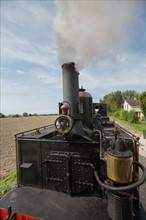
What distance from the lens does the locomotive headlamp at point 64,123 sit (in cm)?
324

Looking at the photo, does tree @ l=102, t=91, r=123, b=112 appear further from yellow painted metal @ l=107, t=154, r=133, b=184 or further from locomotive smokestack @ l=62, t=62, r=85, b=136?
yellow painted metal @ l=107, t=154, r=133, b=184

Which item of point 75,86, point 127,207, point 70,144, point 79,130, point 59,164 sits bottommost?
point 127,207

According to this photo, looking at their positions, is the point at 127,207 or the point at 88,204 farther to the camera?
the point at 88,204

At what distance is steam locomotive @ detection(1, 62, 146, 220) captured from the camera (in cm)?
266

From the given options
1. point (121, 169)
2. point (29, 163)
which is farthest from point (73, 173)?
point (121, 169)

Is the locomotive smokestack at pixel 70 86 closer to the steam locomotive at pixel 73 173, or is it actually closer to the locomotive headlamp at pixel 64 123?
the steam locomotive at pixel 73 173

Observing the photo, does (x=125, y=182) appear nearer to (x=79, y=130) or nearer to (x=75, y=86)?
(x=79, y=130)

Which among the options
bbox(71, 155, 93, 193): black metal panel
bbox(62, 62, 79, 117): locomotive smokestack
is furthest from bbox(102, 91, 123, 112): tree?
bbox(71, 155, 93, 193): black metal panel

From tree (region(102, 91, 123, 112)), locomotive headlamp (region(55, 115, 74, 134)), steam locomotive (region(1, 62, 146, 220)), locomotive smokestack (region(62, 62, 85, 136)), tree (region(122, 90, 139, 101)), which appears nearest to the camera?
steam locomotive (region(1, 62, 146, 220))

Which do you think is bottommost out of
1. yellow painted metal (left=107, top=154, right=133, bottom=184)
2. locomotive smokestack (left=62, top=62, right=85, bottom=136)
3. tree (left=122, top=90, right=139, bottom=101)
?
yellow painted metal (left=107, top=154, right=133, bottom=184)

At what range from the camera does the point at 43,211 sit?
3127 mm

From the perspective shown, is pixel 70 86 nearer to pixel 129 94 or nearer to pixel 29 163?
pixel 29 163

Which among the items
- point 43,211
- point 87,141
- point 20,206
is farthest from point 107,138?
point 20,206

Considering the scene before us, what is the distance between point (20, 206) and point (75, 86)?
259 centimetres
